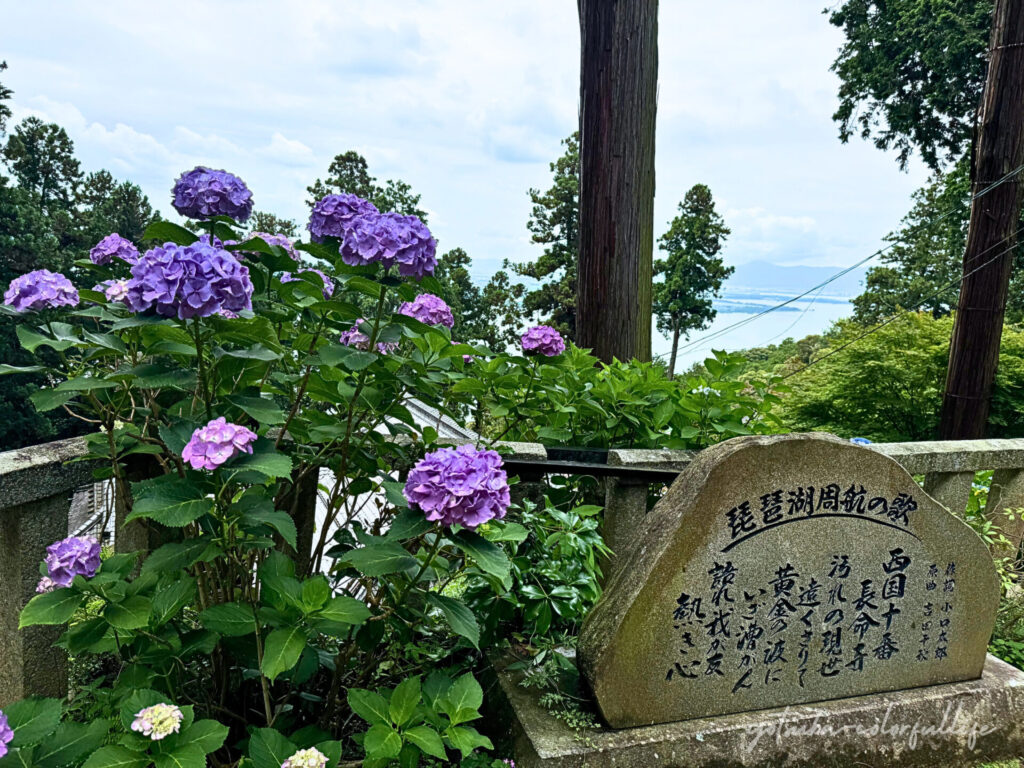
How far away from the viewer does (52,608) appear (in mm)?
1642

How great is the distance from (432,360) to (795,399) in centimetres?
996

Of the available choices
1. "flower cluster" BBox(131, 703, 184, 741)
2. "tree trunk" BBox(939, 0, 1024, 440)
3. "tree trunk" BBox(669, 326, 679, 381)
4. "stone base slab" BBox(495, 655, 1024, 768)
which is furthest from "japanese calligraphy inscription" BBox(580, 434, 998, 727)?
"tree trunk" BBox(669, 326, 679, 381)

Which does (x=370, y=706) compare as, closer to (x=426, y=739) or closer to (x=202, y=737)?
(x=426, y=739)

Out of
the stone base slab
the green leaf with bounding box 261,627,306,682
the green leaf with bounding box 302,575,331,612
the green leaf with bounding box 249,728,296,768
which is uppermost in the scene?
the green leaf with bounding box 302,575,331,612

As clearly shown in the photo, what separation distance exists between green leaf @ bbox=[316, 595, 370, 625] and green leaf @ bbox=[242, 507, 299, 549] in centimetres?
19

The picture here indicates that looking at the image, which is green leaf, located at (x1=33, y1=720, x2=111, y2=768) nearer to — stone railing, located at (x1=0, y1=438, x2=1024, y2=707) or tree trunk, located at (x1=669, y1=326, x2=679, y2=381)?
stone railing, located at (x1=0, y1=438, x2=1024, y2=707)

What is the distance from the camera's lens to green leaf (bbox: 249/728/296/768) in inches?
64.6

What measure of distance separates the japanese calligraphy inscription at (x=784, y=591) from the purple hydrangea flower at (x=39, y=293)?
5.26 ft

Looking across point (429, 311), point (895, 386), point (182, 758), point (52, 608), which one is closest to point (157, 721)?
point (182, 758)

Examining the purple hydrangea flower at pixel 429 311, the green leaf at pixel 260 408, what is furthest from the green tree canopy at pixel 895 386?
the green leaf at pixel 260 408

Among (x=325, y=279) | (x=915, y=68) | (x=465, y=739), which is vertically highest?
(x=915, y=68)

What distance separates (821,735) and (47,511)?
2.35 m

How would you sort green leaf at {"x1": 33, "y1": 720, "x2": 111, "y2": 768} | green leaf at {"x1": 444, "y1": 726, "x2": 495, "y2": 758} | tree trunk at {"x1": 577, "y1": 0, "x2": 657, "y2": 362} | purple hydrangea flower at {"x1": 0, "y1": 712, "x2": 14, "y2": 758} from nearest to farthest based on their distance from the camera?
1. purple hydrangea flower at {"x1": 0, "y1": 712, "x2": 14, "y2": 758}
2. green leaf at {"x1": 33, "y1": 720, "x2": 111, "y2": 768}
3. green leaf at {"x1": 444, "y1": 726, "x2": 495, "y2": 758}
4. tree trunk at {"x1": 577, "y1": 0, "x2": 657, "y2": 362}

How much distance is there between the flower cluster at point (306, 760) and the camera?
1518 mm
